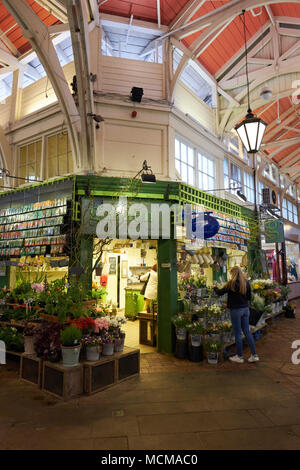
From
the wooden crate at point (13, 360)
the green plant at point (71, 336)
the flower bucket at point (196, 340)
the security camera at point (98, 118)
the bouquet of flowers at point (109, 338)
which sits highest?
the security camera at point (98, 118)

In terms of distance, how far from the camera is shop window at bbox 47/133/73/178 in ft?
30.1

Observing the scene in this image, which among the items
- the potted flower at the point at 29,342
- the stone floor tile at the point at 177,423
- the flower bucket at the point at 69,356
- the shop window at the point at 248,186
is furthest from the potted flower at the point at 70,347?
the shop window at the point at 248,186

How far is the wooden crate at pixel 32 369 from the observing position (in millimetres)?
5305

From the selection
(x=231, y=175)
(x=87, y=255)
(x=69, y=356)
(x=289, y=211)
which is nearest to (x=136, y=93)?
(x=87, y=255)

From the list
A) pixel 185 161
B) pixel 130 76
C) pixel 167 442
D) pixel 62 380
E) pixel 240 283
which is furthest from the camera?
pixel 185 161

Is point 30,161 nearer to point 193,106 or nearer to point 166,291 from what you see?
point 193,106

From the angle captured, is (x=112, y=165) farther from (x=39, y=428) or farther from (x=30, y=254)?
(x=39, y=428)

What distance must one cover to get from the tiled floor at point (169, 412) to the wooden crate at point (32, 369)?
15cm

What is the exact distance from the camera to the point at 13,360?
22.5 feet

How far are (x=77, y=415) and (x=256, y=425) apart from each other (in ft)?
7.71

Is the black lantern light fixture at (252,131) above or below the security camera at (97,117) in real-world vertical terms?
below

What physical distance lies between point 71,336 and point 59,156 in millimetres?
6130

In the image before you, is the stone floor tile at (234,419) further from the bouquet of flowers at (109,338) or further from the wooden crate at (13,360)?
the wooden crate at (13,360)

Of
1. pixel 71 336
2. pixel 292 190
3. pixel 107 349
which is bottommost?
pixel 107 349
